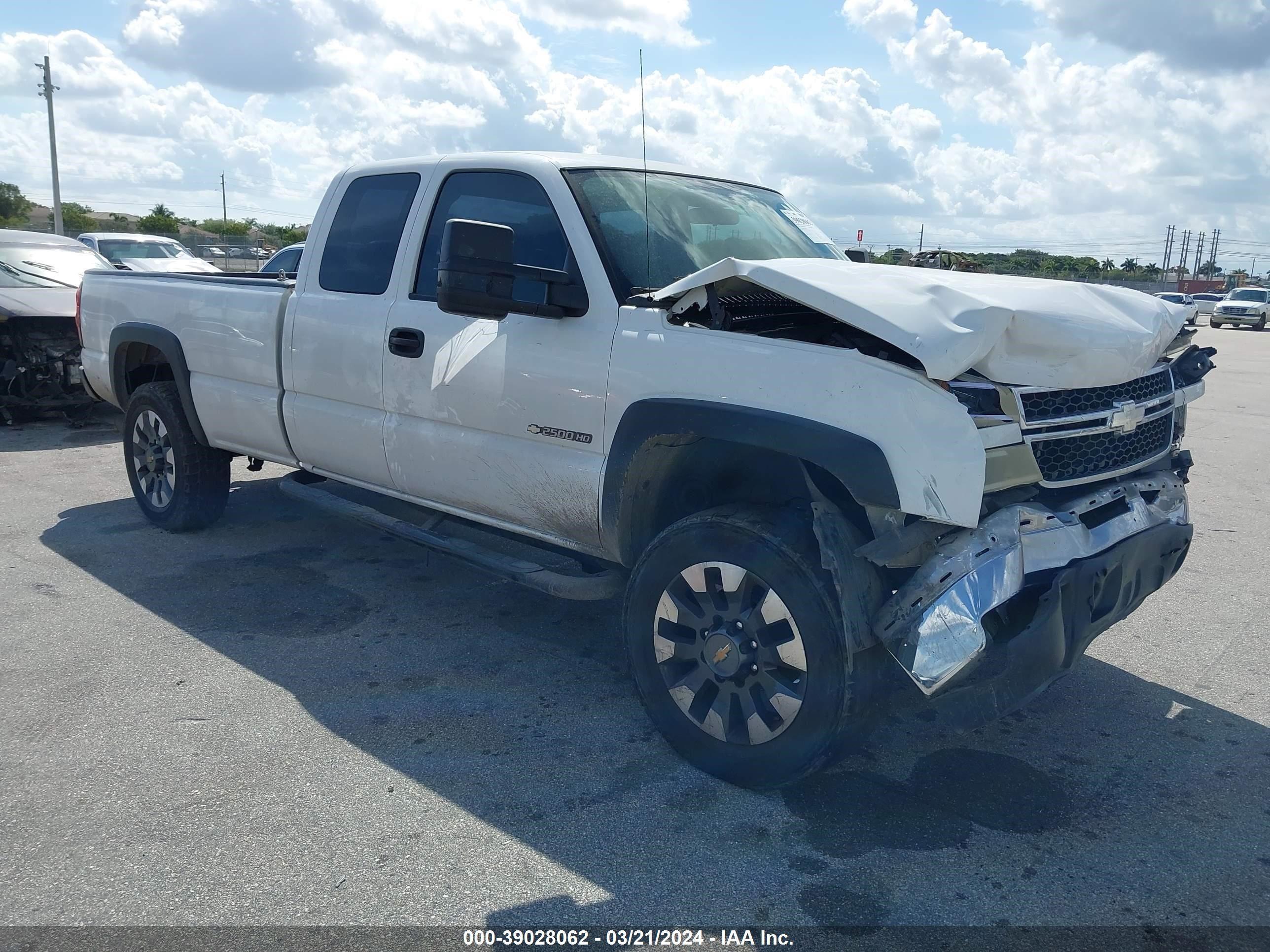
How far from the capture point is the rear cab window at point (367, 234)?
4.63 metres

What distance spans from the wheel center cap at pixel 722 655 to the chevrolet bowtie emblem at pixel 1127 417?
1.39 m

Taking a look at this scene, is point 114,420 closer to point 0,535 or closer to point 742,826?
point 0,535

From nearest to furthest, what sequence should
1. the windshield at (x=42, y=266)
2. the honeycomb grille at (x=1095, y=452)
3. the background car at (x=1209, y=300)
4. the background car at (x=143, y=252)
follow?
the honeycomb grille at (x=1095, y=452)
the windshield at (x=42, y=266)
the background car at (x=143, y=252)
the background car at (x=1209, y=300)

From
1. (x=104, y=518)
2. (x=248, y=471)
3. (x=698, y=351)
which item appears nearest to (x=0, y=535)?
(x=104, y=518)

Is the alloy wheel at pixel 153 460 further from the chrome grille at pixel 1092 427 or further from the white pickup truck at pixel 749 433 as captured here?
the chrome grille at pixel 1092 427

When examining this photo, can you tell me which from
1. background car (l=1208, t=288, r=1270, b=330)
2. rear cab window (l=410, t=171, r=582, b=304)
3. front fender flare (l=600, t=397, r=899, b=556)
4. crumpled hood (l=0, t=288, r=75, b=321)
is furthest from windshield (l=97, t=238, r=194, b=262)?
background car (l=1208, t=288, r=1270, b=330)

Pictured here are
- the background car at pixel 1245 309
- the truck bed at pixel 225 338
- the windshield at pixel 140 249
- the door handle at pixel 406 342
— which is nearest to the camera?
the door handle at pixel 406 342

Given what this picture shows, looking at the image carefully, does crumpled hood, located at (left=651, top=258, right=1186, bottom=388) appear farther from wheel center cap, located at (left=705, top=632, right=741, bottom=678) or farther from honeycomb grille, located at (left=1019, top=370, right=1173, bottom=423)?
wheel center cap, located at (left=705, top=632, right=741, bottom=678)

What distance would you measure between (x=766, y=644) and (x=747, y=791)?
0.52m

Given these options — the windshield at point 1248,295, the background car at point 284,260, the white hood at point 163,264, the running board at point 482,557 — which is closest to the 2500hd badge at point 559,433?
the running board at point 482,557

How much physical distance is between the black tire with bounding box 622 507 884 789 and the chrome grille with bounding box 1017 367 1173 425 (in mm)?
675

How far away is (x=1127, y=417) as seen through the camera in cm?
338

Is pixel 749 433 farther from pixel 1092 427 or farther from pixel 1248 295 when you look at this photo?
pixel 1248 295

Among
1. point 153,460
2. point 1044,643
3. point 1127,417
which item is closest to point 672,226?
point 1127,417
